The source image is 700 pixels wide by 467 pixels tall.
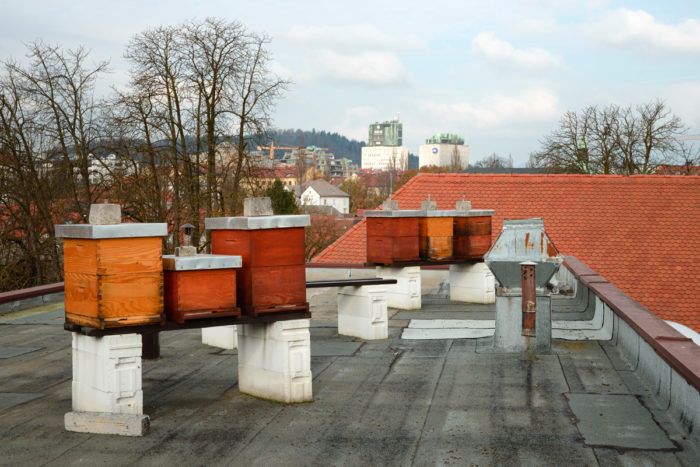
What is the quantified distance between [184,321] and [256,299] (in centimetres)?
94

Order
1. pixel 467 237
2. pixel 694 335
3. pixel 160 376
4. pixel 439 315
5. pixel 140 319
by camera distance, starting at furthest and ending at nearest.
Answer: pixel 467 237 < pixel 439 315 < pixel 694 335 < pixel 160 376 < pixel 140 319

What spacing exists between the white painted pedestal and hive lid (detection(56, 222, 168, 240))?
42.7 inches

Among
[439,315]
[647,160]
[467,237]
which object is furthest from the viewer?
[647,160]

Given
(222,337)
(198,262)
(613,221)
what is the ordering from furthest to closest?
(613,221) → (222,337) → (198,262)

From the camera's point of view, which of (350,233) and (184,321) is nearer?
(184,321)

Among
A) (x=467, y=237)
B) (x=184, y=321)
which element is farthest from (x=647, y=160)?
(x=184, y=321)

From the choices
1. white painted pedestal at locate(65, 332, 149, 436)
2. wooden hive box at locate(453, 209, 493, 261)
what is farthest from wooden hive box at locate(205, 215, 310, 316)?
wooden hive box at locate(453, 209, 493, 261)

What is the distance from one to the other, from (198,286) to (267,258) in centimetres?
92

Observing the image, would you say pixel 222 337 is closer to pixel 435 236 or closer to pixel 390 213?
pixel 390 213

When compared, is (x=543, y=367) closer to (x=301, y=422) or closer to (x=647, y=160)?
(x=301, y=422)

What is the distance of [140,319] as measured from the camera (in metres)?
7.91

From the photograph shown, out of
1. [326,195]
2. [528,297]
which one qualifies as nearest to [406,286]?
[528,297]

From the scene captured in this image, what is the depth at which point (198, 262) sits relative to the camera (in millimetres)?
8125

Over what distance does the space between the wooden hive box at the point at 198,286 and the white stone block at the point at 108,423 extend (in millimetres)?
1133
